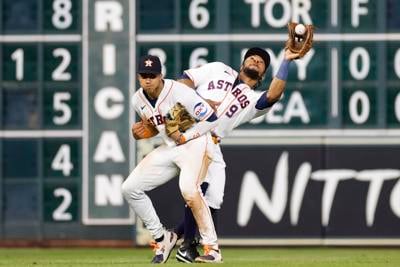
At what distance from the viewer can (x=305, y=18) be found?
50.4 feet

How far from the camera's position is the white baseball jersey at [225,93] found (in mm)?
11859

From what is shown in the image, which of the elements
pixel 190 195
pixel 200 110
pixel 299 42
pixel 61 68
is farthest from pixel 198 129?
pixel 61 68

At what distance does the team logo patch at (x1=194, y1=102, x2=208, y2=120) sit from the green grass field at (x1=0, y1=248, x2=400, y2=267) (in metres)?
1.02

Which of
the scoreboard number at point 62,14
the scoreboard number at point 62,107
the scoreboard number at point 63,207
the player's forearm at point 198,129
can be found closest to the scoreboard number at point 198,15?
the scoreboard number at point 62,14

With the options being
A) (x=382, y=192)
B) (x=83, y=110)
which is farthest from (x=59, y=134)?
(x=382, y=192)

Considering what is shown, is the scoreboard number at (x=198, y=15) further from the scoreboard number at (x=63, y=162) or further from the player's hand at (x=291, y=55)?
the player's hand at (x=291, y=55)

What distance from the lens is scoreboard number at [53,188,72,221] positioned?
15.6 m

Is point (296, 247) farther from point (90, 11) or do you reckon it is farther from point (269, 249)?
point (90, 11)

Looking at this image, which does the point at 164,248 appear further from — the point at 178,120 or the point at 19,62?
the point at 19,62

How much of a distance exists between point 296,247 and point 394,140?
4.45 ft

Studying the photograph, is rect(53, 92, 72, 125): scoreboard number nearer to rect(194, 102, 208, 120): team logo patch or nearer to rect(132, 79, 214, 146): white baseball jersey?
rect(132, 79, 214, 146): white baseball jersey

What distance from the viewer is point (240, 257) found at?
13.4 meters

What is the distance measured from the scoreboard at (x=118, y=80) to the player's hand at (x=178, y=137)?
4076mm

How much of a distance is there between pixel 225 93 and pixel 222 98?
4 centimetres
